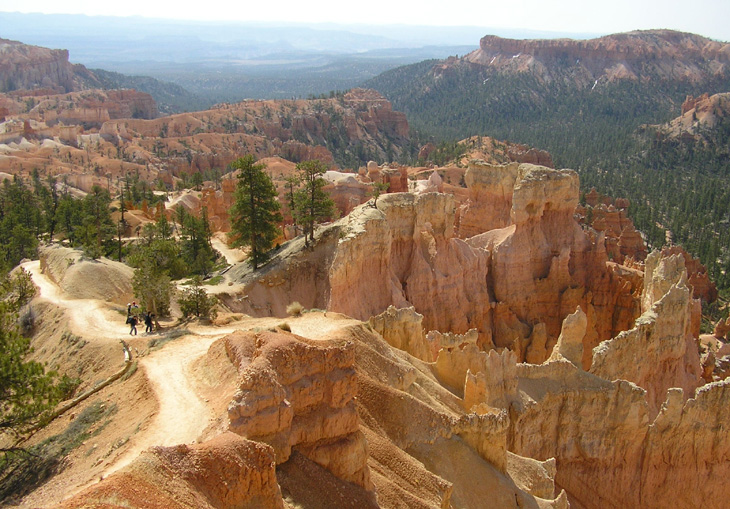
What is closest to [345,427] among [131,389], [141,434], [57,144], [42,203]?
[141,434]

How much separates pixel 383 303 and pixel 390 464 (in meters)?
16.7

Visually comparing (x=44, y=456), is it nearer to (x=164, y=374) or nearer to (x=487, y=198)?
(x=164, y=374)

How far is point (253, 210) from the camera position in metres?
35.5

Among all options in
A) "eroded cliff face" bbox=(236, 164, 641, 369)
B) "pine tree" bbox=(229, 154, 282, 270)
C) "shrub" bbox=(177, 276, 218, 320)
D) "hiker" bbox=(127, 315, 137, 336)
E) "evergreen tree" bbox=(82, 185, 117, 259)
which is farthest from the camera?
"evergreen tree" bbox=(82, 185, 117, 259)

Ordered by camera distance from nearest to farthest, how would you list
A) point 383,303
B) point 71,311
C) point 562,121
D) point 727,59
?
point 71,311 < point 383,303 < point 562,121 < point 727,59

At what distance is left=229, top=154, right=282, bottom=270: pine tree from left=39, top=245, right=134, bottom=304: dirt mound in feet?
21.0

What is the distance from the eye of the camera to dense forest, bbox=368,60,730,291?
8888 cm

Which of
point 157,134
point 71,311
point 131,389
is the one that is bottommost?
point 157,134

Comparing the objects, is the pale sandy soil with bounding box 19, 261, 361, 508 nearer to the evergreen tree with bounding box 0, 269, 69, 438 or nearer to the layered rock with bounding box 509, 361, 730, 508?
the evergreen tree with bounding box 0, 269, 69, 438

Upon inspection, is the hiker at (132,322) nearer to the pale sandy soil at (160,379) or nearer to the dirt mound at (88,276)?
the pale sandy soil at (160,379)

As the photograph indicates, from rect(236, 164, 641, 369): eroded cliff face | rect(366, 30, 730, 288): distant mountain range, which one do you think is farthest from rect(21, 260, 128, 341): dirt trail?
rect(366, 30, 730, 288): distant mountain range

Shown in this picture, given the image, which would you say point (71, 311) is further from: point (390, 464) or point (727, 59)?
point (727, 59)

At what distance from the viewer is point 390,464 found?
16047mm

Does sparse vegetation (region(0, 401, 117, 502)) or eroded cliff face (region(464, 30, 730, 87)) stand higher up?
eroded cliff face (region(464, 30, 730, 87))
